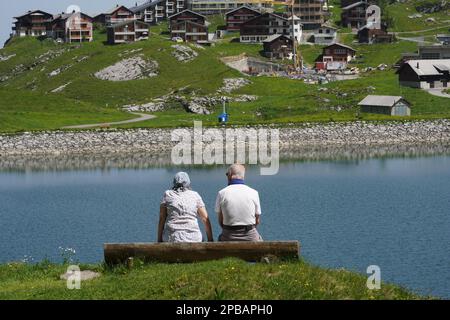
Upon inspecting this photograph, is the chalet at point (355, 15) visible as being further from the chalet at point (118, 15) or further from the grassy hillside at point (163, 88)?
the chalet at point (118, 15)

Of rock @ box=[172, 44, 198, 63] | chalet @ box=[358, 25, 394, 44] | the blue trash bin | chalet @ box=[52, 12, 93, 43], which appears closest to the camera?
the blue trash bin

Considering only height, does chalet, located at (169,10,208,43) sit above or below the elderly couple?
above

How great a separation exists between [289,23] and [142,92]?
47348 mm

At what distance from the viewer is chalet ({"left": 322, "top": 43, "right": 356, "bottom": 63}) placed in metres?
142

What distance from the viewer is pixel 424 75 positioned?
4503 inches

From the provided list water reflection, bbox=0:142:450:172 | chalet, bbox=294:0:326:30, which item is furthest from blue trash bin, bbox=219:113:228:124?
chalet, bbox=294:0:326:30

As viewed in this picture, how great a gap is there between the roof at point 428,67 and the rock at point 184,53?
1243 inches

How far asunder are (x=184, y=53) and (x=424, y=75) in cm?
3623

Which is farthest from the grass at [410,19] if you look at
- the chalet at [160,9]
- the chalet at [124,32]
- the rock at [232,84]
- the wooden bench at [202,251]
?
the wooden bench at [202,251]

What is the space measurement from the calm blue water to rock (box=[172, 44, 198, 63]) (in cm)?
5775

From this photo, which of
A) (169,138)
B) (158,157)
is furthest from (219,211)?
(169,138)

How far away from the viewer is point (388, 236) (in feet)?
133

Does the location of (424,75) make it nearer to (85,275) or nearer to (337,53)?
(337,53)

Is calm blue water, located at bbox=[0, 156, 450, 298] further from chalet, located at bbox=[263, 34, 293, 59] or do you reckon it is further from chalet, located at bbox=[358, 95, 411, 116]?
chalet, located at bbox=[263, 34, 293, 59]
